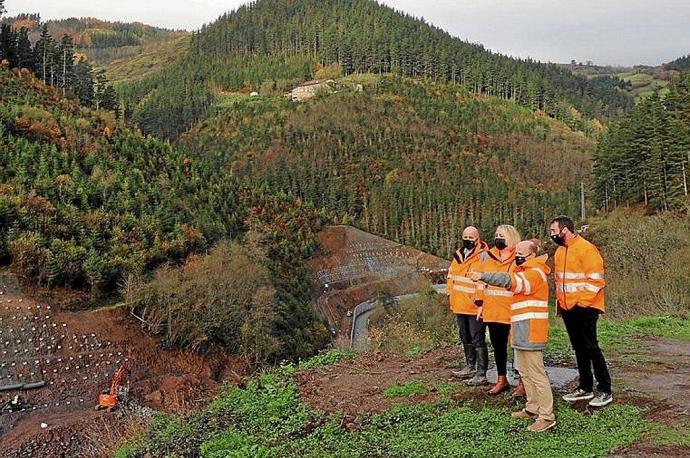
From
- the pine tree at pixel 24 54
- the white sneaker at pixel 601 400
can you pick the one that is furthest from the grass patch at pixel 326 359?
the pine tree at pixel 24 54

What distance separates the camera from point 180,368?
88.7 feet

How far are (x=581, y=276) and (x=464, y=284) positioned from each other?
1.73 meters

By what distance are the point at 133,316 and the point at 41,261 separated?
4.79 m

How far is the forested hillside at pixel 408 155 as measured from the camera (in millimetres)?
83438

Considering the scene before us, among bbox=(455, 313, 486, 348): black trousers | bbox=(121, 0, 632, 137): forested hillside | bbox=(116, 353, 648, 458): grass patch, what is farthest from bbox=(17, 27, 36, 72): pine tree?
bbox=(455, 313, 486, 348): black trousers

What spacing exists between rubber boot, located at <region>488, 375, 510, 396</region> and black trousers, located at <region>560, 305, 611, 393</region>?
975 millimetres

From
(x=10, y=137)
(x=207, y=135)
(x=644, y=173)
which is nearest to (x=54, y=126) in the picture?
(x=10, y=137)

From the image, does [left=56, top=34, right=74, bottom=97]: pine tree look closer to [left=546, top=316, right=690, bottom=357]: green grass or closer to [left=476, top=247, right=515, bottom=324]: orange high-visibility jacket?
[left=546, top=316, right=690, bottom=357]: green grass

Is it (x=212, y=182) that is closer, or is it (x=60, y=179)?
(x=60, y=179)

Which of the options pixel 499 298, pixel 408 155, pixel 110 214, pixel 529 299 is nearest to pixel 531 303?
pixel 529 299

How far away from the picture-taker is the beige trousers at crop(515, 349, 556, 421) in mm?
6254

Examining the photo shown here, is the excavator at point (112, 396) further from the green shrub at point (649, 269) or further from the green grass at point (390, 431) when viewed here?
the green shrub at point (649, 269)

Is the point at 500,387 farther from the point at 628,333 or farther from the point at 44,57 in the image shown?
the point at 44,57

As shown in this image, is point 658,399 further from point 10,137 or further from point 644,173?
point 644,173
